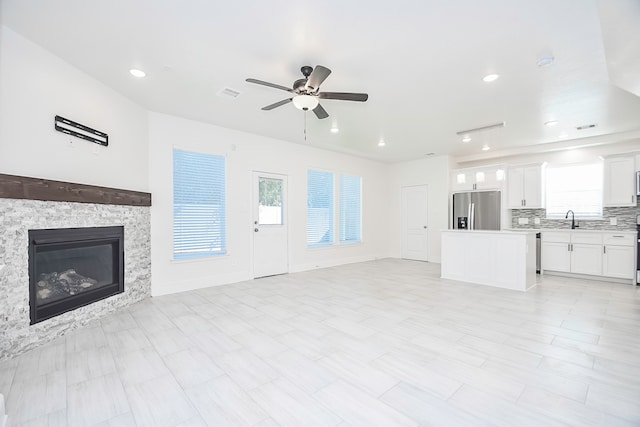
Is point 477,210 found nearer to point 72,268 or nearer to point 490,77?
point 490,77

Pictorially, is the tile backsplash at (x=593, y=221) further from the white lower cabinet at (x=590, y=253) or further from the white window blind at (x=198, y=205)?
the white window blind at (x=198, y=205)

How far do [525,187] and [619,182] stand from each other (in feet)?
4.85

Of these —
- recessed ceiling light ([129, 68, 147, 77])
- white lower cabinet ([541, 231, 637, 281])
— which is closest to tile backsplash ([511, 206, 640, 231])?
white lower cabinet ([541, 231, 637, 281])

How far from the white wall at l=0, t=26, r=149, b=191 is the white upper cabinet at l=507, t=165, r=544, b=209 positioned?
7676mm

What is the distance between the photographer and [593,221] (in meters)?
5.84

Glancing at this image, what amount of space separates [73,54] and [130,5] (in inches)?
49.4

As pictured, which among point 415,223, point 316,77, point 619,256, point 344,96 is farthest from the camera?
point 415,223

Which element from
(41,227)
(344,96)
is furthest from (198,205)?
(344,96)

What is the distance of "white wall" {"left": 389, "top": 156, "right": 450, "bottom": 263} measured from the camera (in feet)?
24.4

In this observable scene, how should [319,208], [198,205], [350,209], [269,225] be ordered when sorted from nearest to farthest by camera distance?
1. [198,205]
2. [269,225]
3. [319,208]
4. [350,209]

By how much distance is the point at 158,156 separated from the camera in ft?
14.6

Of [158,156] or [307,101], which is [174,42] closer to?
[307,101]

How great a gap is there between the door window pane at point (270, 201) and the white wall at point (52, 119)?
2261 mm

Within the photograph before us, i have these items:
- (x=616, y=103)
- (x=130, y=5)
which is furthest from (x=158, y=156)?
(x=616, y=103)
